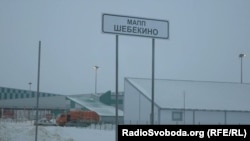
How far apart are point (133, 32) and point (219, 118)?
43779 mm

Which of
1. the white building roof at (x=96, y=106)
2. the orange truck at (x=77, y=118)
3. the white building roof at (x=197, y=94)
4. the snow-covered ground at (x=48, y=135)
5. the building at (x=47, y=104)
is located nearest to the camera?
the snow-covered ground at (x=48, y=135)

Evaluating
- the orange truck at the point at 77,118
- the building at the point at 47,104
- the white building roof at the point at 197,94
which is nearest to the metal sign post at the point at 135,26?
the white building roof at the point at 197,94

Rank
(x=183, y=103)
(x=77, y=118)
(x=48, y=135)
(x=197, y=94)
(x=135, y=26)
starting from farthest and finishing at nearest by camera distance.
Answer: (x=77, y=118) < (x=197, y=94) < (x=183, y=103) < (x=48, y=135) < (x=135, y=26)

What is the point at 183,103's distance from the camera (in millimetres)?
52281

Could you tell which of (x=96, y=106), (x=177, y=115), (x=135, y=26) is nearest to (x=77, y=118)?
(x=177, y=115)

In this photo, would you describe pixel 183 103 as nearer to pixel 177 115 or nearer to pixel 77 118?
pixel 177 115

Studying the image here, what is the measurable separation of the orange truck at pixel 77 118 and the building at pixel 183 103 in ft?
18.9

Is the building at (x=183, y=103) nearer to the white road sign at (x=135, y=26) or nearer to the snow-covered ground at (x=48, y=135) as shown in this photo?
the snow-covered ground at (x=48, y=135)

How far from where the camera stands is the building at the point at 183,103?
165ft

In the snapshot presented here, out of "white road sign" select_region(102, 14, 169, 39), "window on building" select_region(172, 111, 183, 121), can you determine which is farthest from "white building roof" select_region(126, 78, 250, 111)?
"white road sign" select_region(102, 14, 169, 39)

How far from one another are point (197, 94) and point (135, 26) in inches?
1847

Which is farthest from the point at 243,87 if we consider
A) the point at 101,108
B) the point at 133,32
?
the point at 133,32

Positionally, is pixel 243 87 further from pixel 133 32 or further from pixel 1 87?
pixel 133 32

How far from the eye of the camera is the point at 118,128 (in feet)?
26.2
